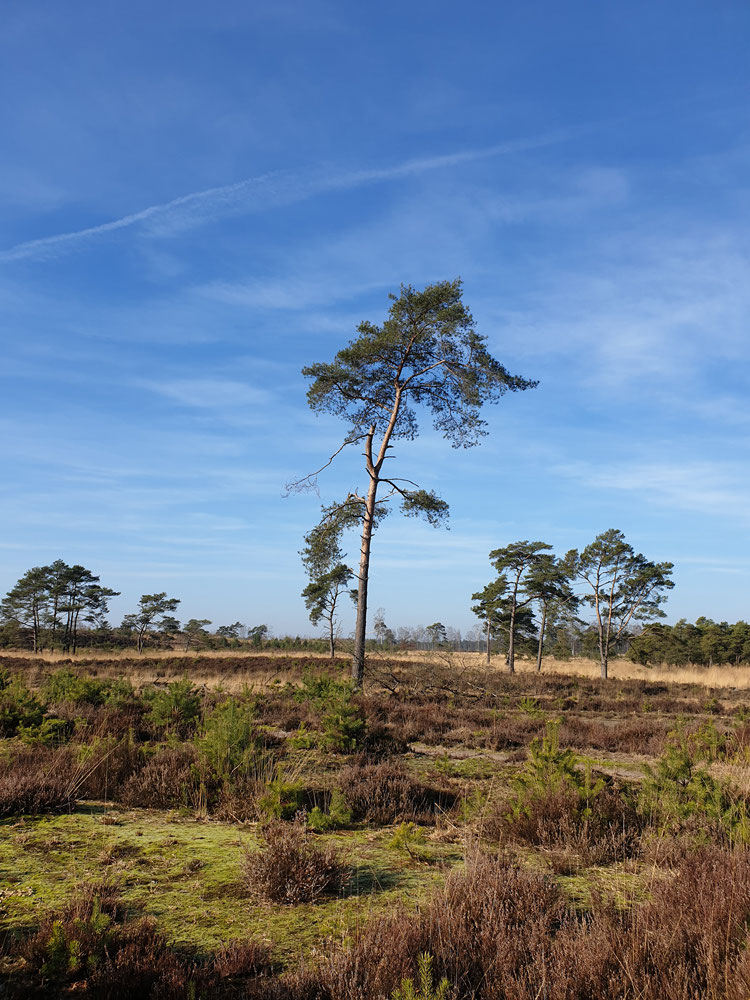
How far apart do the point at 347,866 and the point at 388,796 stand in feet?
6.62

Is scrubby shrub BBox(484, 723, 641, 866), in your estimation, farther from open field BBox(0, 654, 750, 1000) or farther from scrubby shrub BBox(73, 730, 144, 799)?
scrubby shrub BBox(73, 730, 144, 799)

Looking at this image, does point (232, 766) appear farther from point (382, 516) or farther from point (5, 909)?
point (382, 516)

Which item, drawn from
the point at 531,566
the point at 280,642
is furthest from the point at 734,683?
the point at 280,642

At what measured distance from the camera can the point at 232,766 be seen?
6.44 meters

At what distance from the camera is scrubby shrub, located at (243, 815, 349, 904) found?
3.84m

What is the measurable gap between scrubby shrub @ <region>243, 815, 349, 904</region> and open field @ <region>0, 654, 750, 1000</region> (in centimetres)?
1

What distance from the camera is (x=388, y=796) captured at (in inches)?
247

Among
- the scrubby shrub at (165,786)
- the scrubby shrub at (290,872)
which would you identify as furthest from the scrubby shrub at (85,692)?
the scrubby shrub at (290,872)

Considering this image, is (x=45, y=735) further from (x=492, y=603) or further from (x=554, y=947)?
(x=492, y=603)

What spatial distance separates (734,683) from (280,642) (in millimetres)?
40318

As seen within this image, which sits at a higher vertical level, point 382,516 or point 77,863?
point 382,516

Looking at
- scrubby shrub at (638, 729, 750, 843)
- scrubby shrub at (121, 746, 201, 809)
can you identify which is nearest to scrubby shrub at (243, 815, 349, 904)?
scrubby shrub at (121, 746, 201, 809)

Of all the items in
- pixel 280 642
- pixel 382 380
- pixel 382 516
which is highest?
pixel 382 380

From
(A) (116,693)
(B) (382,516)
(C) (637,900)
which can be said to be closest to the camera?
(C) (637,900)
